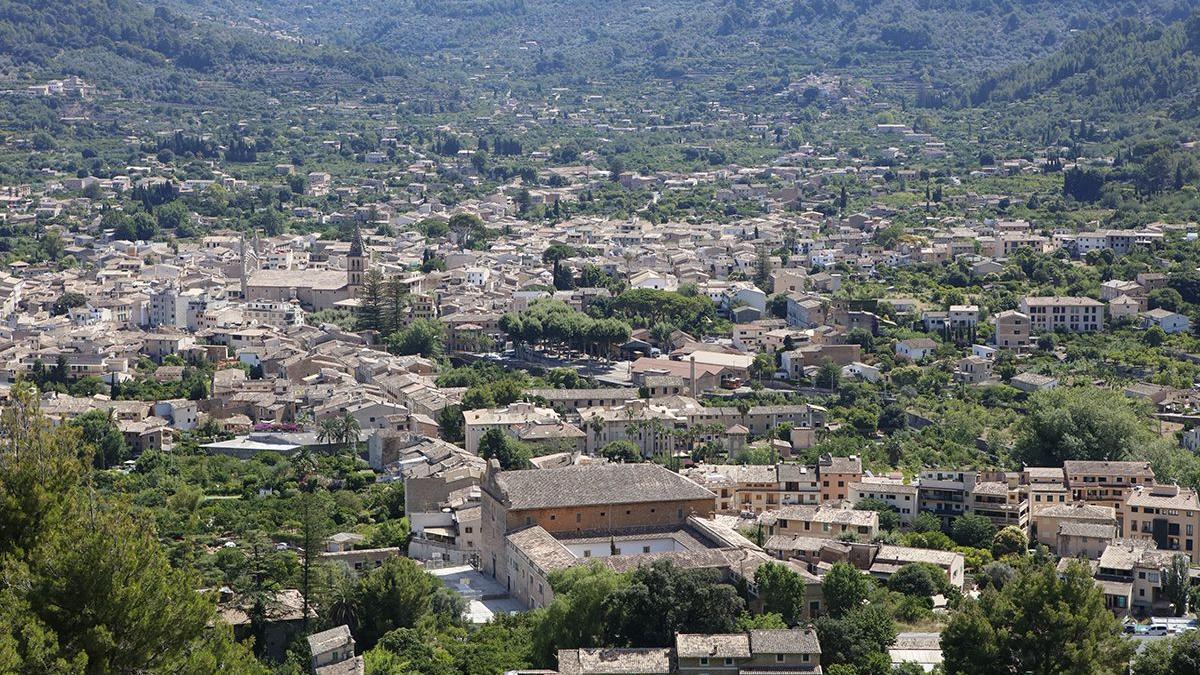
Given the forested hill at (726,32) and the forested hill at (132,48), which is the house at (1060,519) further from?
the forested hill at (132,48)

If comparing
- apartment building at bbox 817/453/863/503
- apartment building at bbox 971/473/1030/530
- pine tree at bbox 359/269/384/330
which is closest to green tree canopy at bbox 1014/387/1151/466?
apartment building at bbox 971/473/1030/530

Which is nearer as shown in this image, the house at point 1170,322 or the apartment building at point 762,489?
the apartment building at point 762,489

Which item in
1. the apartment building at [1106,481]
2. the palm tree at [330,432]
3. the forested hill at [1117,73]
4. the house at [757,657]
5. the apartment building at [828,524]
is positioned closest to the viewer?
the house at [757,657]

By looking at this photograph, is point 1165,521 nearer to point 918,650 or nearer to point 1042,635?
point 918,650

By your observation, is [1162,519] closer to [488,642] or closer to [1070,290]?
[488,642]

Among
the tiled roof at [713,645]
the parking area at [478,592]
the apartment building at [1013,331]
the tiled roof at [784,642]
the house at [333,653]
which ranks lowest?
the parking area at [478,592]

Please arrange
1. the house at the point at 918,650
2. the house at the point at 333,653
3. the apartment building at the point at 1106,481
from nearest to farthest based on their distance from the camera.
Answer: the house at the point at 333,653, the house at the point at 918,650, the apartment building at the point at 1106,481

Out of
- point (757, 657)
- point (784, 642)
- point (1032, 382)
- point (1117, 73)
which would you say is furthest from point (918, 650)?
point (1117, 73)

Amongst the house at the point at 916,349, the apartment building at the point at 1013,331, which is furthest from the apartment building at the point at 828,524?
the apartment building at the point at 1013,331
